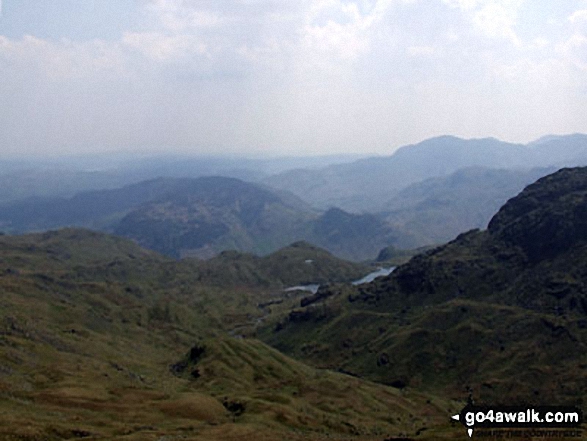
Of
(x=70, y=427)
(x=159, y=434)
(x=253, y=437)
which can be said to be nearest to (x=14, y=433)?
(x=70, y=427)

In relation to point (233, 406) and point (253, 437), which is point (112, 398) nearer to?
point (233, 406)

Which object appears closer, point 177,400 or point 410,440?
point 410,440

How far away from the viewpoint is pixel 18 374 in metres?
189

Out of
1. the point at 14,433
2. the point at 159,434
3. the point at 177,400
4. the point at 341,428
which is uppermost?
the point at 14,433

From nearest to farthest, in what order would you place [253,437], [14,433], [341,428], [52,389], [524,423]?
1. [14,433]
2. [524,423]
3. [253,437]
4. [52,389]
5. [341,428]

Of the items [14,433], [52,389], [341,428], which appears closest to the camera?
[14,433]

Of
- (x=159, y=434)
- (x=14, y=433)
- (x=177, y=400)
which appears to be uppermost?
(x=14, y=433)

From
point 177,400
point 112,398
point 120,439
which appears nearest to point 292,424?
point 177,400

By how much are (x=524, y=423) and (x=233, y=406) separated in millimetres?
105594

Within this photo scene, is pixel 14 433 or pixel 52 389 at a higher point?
pixel 14 433

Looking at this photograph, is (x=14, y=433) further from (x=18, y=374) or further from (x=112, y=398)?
(x=18, y=374)

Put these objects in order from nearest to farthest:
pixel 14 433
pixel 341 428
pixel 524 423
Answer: pixel 14 433
pixel 524 423
pixel 341 428

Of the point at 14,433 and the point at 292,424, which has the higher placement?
the point at 14,433

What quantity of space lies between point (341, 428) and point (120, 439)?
96210mm
